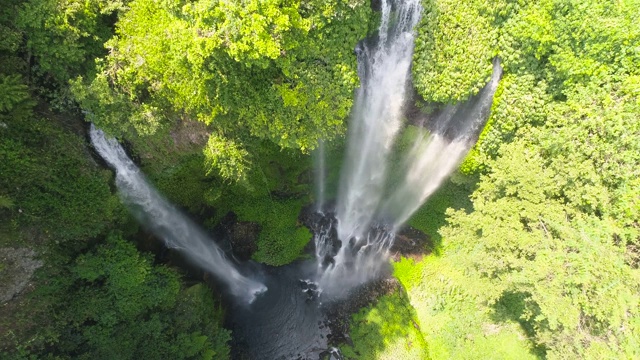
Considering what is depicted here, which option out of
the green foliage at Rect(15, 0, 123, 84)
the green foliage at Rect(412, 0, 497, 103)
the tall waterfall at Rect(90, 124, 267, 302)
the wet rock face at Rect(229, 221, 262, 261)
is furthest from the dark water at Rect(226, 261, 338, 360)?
the green foliage at Rect(15, 0, 123, 84)

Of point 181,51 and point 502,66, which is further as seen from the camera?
point 502,66

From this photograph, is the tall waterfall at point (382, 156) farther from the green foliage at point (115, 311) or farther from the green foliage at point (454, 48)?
the green foliage at point (115, 311)

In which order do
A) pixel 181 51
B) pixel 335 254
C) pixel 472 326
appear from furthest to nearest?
pixel 335 254 < pixel 472 326 < pixel 181 51

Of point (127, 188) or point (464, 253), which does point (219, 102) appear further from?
point (464, 253)

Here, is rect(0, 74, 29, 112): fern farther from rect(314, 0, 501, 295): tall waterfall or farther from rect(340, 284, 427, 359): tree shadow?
rect(340, 284, 427, 359): tree shadow

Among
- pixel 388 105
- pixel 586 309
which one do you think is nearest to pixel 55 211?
pixel 388 105

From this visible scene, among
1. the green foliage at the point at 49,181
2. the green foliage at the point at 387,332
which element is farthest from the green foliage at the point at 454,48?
the green foliage at the point at 49,181

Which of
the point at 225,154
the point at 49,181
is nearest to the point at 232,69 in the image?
the point at 225,154
